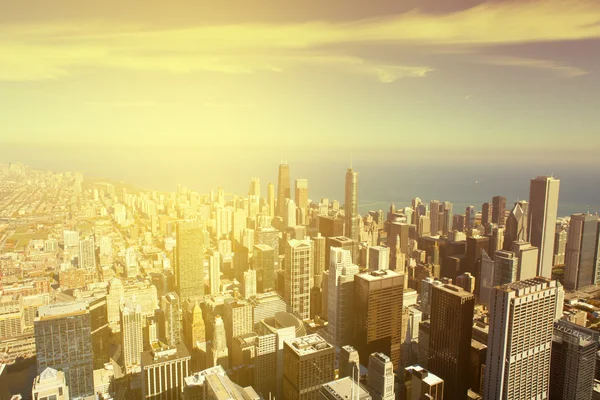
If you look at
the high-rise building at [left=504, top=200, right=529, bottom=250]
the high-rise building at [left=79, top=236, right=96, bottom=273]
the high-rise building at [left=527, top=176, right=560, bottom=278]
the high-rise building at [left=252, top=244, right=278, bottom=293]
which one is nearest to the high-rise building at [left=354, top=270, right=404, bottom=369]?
the high-rise building at [left=252, top=244, right=278, bottom=293]

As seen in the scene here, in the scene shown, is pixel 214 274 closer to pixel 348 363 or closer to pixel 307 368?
pixel 348 363

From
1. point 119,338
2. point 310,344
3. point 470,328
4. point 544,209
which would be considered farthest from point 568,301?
point 119,338

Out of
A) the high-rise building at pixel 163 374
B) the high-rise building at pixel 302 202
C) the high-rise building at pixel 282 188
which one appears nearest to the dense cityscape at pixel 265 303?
the high-rise building at pixel 163 374

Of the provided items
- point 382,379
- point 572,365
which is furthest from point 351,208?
point 572,365

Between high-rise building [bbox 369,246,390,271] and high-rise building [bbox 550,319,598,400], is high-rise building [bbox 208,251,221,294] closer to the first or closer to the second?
high-rise building [bbox 369,246,390,271]

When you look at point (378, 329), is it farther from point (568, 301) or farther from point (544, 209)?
point (544, 209)
